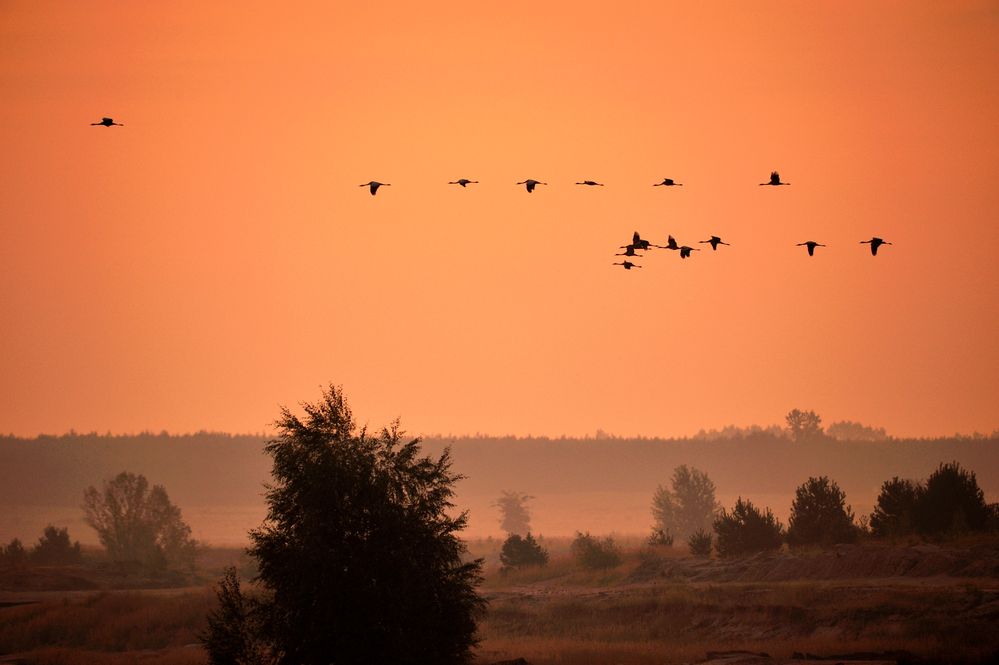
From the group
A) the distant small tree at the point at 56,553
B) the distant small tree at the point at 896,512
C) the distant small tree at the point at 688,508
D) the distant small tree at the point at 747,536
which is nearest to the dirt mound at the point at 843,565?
the distant small tree at the point at 747,536

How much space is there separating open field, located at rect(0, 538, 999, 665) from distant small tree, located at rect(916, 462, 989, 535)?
5091mm

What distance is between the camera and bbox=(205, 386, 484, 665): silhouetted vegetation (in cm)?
4194

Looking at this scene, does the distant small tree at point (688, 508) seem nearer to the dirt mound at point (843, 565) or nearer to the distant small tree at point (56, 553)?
the distant small tree at point (56, 553)

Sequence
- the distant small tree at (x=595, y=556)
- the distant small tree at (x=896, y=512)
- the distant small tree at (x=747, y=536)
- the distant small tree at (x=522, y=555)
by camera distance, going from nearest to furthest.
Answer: the distant small tree at (x=896, y=512)
the distant small tree at (x=747, y=536)
the distant small tree at (x=595, y=556)
the distant small tree at (x=522, y=555)

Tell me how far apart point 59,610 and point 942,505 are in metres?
39.4

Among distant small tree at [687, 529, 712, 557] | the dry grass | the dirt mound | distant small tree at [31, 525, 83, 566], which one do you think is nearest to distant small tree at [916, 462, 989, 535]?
the dirt mound

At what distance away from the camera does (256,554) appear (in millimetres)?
43281

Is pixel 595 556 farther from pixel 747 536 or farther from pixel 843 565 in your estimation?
pixel 843 565

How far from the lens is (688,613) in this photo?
185 feet

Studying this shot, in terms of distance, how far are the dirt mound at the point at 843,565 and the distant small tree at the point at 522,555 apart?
32.2ft

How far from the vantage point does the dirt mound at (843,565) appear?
5762 cm

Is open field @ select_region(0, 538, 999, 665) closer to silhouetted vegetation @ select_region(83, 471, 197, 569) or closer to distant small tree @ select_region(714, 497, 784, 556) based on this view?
distant small tree @ select_region(714, 497, 784, 556)

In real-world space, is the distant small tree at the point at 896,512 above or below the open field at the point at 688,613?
above

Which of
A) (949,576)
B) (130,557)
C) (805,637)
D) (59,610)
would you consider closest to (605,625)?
(805,637)
